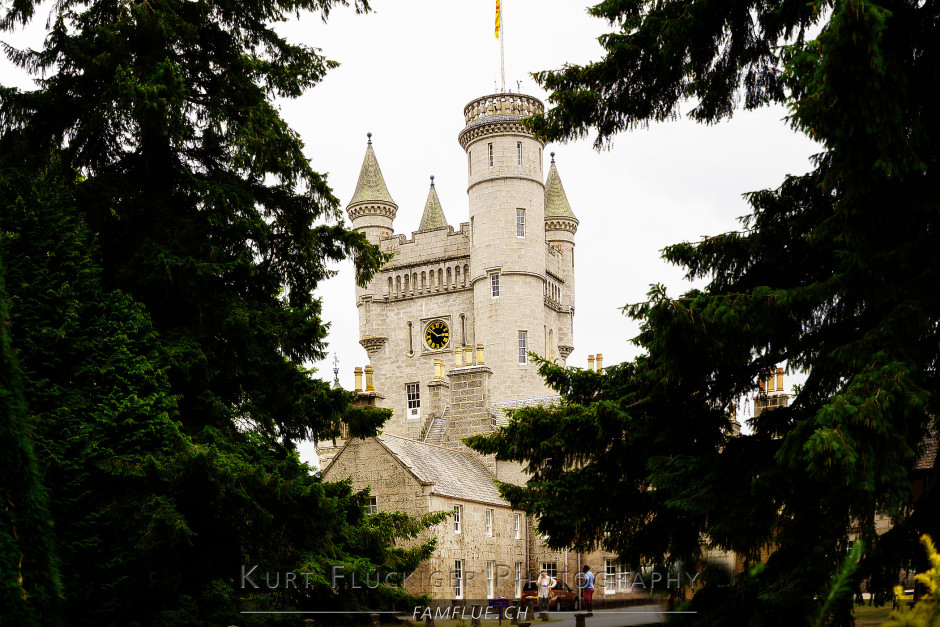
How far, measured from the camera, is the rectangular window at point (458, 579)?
2933 cm

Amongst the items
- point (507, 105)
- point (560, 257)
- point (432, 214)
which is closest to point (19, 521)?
point (507, 105)

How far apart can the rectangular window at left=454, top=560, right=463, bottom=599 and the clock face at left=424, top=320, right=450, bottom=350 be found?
27.9 m

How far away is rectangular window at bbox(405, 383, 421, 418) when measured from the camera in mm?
56116

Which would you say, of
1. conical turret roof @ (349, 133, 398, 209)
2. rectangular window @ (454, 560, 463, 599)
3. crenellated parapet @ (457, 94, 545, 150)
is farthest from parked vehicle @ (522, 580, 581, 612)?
conical turret roof @ (349, 133, 398, 209)

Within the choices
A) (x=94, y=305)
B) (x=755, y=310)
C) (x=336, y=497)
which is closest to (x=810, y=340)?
(x=755, y=310)

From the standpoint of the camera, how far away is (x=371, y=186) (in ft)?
201

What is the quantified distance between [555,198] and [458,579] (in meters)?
38.9

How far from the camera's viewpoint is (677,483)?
9445 millimetres

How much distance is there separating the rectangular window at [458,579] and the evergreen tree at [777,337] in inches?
753

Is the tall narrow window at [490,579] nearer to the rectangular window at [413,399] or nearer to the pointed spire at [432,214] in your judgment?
the rectangular window at [413,399]

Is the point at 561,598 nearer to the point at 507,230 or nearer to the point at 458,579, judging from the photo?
the point at 458,579

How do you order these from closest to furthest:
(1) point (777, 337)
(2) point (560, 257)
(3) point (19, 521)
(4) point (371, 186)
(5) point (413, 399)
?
(3) point (19, 521)
(1) point (777, 337)
(5) point (413, 399)
(2) point (560, 257)
(4) point (371, 186)

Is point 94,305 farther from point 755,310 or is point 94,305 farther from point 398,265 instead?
point 398,265

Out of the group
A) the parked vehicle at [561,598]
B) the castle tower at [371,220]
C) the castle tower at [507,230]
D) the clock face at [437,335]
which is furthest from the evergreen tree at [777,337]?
the castle tower at [371,220]
